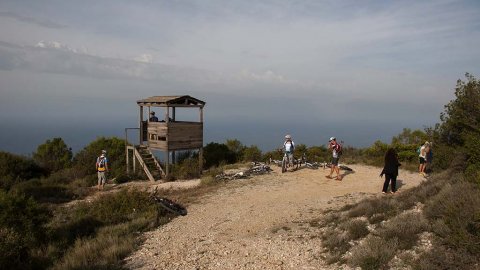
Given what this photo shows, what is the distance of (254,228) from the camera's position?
10.4m

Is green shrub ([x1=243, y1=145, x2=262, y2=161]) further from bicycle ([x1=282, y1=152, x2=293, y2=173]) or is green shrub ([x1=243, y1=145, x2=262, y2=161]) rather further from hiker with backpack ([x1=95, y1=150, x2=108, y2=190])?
hiker with backpack ([x1=95, y1=150, x2=108, y2=190])

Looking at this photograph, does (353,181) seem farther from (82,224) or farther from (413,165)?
(82,224)

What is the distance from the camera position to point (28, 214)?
10.1 meters

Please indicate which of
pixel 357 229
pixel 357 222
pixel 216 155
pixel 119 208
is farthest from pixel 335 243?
pixel 216 155

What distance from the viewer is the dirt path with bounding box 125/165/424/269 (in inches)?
316

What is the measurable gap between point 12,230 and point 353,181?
13.3 metres

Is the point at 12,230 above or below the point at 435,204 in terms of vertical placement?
below

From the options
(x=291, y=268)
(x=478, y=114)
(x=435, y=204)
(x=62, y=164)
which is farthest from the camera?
(x=62, y=164)

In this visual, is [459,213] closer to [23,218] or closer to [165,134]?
[23,218]

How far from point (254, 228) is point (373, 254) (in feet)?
13.4

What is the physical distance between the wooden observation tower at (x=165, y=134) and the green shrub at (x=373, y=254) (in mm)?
14490

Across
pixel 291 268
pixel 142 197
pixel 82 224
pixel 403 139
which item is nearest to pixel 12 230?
pixel 82 224

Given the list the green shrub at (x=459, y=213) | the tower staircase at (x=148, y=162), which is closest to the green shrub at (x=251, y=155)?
the tower staircase at (x=148, y=162)

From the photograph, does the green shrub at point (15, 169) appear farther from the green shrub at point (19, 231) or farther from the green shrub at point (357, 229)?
the green shrub at point (357, 229)
